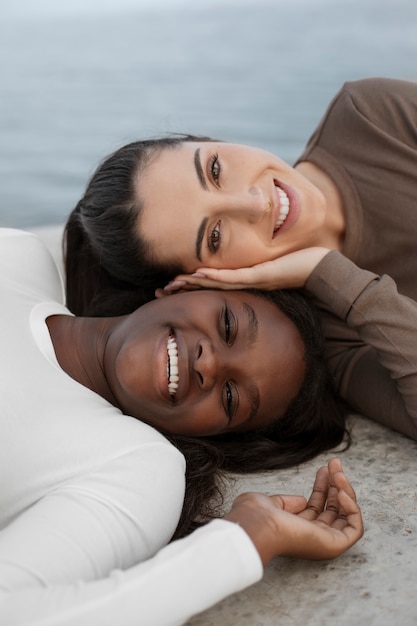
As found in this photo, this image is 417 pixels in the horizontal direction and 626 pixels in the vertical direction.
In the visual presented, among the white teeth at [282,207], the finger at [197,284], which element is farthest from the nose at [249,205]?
the finger at [197,284]

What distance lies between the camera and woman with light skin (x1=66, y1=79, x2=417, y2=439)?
2.48 metres

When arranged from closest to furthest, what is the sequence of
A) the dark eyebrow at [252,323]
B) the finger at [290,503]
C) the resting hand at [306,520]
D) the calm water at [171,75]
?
1. the resting hand at [306,520]
2. the finger at [290,503]
3. the dark eyebrow at [252,323]
4. the calm water at [171,75]

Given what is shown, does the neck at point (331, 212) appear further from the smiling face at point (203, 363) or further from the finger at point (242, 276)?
the smiling face at point (203, 363)

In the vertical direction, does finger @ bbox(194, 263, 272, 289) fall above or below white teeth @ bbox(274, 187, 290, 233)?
below

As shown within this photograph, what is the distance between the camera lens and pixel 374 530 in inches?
80.1

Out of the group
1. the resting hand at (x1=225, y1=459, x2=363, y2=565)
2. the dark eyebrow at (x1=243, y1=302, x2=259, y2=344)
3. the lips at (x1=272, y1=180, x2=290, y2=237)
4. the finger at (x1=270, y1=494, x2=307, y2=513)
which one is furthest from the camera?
the lips at (x1=272, y1=180, x2=290, y2=237)

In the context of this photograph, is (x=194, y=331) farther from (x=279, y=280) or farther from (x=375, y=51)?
(x=375, y=51)

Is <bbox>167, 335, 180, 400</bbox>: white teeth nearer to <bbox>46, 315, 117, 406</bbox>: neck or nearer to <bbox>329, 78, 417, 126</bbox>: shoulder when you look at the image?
<bbox>46, 315, 117, 406</bbox>: neck

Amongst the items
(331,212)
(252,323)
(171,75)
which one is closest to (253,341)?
(252,323)

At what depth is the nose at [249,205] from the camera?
249 cm

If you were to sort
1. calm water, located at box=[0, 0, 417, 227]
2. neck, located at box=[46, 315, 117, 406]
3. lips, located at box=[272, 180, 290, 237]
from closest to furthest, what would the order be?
neck, located at box=[46, 315, 117, 406], lips, located at box=[272, 180, 290, 237], calm water, located at box=[0, 0, 417, 227]

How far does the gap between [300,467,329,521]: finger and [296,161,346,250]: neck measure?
3.36 ft

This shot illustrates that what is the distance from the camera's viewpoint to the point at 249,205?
8.18 feet

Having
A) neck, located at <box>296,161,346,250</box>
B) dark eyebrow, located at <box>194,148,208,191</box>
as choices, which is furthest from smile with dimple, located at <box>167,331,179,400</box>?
neck, located at <box>296,161,346,250</box>
